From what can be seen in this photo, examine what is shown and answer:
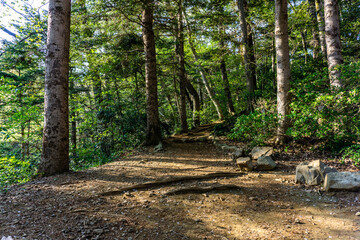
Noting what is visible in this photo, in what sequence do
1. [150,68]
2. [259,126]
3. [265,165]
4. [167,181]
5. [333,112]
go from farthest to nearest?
1. [150,68]
2. [259,126]
3. [265,165]
4. [333,112]
5. [167,181]

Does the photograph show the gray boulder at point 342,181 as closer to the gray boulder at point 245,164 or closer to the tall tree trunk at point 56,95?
the gray boulder at point 245,164

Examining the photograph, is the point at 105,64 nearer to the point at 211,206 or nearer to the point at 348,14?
the point at 211,206

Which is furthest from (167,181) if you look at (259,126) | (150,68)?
(150,68)

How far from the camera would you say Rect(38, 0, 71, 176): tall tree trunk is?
16.4 ft

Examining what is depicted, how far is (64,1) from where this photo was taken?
208 inches

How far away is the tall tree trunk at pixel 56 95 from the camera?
16.4 ft

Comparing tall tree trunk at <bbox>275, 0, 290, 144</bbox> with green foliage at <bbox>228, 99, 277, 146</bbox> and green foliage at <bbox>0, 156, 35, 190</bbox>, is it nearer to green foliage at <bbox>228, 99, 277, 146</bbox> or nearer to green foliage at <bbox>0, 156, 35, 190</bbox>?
green foliage at <bbox>228, 99, 277, 146</bbox>

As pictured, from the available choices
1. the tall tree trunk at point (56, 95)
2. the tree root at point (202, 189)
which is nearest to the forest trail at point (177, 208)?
the tree root at point (202, 189)

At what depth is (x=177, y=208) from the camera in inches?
139

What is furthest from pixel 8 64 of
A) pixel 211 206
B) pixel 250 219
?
pixel 250 219

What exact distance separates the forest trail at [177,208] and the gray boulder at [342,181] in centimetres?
13

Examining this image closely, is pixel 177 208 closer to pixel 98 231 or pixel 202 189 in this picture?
pixel 202 189

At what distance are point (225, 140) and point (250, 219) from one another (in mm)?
6014

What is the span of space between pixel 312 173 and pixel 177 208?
3.05 meters
